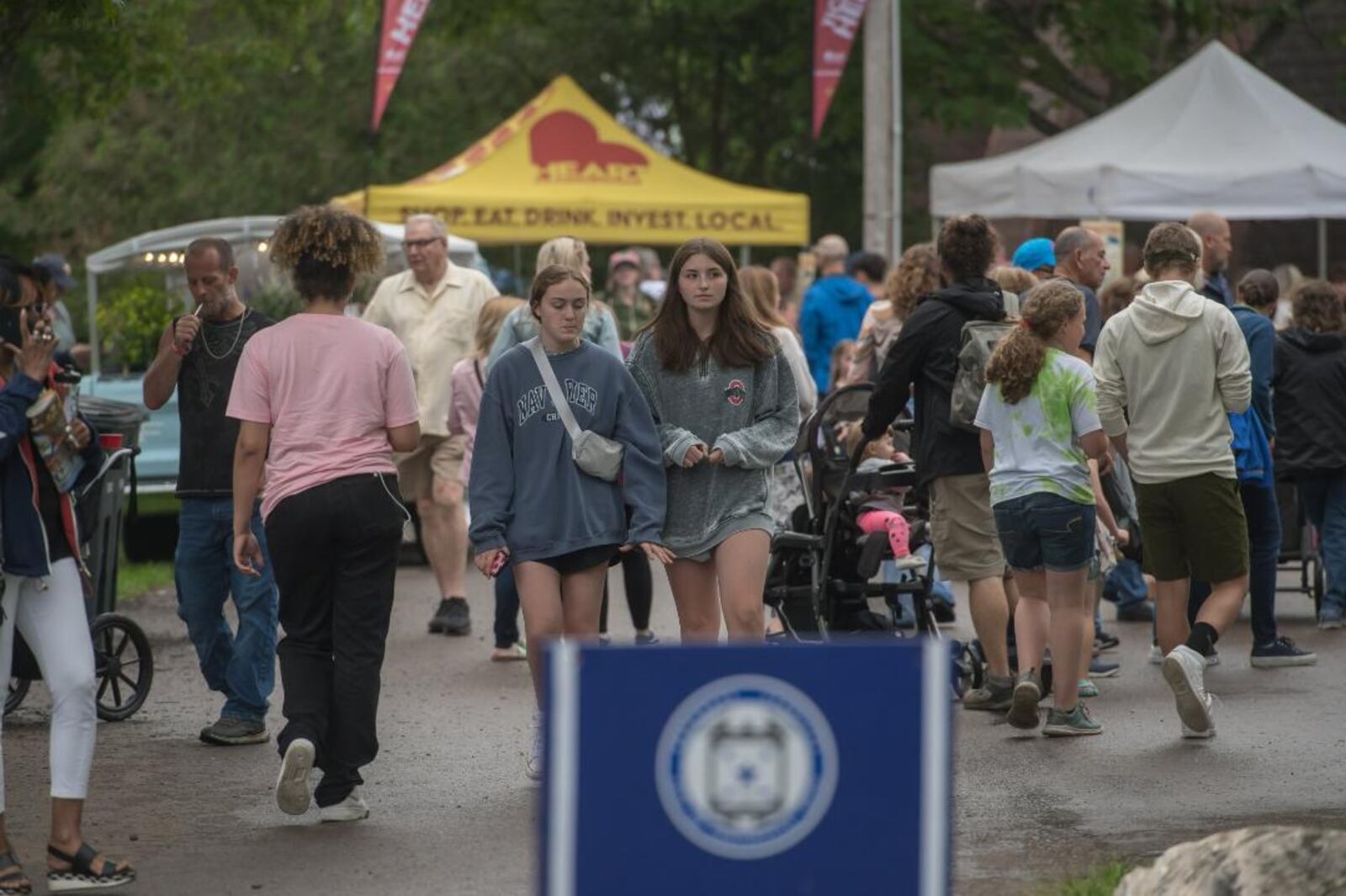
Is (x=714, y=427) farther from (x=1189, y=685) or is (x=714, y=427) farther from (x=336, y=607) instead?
(x=1189, y=685)

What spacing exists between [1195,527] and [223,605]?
386cm

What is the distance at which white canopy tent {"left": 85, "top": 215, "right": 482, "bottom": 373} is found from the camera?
16.7m

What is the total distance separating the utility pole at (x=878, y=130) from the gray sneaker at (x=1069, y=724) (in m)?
12.5

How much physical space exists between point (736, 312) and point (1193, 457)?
7.11ft

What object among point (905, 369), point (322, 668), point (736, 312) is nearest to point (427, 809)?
point (322, 668)

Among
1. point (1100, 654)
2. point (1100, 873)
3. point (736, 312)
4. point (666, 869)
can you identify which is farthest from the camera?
point (1100, 654)

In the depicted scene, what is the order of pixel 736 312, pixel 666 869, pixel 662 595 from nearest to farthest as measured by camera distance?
pixel 666 869 < pixel 736 312 < pixel 662 595

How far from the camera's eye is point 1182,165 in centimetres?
2005

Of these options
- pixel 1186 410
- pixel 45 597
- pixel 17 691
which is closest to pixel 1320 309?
pixel 1186 410

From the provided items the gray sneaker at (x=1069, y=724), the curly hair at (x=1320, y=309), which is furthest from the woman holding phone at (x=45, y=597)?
the curly hair at (x=1320, y=309)

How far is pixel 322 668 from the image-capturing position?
7531 mm

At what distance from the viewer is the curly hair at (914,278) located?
10648 millimetres

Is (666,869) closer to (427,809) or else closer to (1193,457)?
(427,809)

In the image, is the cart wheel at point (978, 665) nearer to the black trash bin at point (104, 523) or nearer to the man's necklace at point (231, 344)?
→ the man's necklace at point (231, 344)
